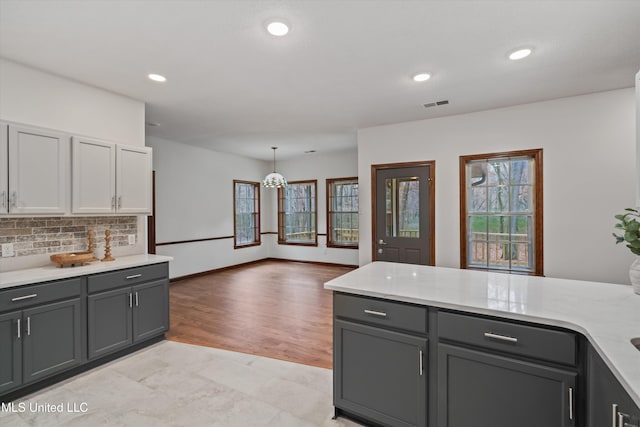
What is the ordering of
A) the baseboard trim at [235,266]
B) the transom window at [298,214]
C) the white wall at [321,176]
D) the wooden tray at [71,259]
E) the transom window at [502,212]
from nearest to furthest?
the wooden tray at [71,259]
the transom window at [502,212]
the baseboard trim at [235,266]
the white wall at [321,176]
the transom window at [298,214]

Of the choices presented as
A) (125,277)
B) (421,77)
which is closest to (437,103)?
(421,77)

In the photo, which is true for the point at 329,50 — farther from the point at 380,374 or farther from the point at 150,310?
the point at 150,310

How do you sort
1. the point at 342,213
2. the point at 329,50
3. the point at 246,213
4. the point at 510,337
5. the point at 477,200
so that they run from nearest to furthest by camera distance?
1. the point at 510,337
2. the point at 329,50
3. the point at 477,200
4. the point at 342,213
5. the point at 246,213

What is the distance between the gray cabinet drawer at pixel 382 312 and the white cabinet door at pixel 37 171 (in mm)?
2652

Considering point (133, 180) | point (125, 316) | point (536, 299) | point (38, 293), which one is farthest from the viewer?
point (133, 180)

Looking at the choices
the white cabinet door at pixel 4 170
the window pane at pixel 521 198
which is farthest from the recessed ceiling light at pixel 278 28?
the window pane at pixel 521 198

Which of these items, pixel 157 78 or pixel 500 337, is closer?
pixel 500 337

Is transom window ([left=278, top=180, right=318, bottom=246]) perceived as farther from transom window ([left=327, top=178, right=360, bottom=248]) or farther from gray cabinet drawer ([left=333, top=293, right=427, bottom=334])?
gray cabinet drawer ([left=333, top=293, right=427, bottom=334])

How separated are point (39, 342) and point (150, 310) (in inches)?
34.4

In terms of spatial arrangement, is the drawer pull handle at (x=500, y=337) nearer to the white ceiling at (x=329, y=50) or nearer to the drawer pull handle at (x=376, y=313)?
the drawer pull handle at (x=376, y=313)

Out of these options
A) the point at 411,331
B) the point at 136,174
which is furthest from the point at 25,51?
the point at 411,331

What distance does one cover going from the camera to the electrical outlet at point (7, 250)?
8.44ft

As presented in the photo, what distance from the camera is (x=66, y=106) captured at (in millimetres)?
2936

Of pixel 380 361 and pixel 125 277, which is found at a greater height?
pixel 125 277
